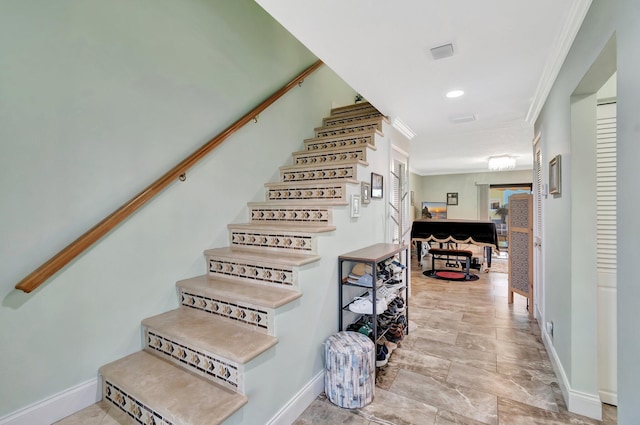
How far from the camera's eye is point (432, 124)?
3699 millimetres

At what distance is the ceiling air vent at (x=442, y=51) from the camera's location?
6.32 feet

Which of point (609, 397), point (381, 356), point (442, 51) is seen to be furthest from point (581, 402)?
point (442, 51)

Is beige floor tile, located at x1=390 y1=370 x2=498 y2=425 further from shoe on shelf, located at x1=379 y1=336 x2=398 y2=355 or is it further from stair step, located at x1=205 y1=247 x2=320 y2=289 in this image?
Answer: stair step, located at x1=205 y1=247 x2=320 y2=289

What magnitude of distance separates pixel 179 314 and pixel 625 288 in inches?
89.7

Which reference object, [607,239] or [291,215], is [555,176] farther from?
[291,215]

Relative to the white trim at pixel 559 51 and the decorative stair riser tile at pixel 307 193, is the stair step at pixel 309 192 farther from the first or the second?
the white trim at pixel 559 51

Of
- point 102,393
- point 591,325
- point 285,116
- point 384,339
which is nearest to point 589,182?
point 591,325

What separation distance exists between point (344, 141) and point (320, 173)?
62 centimetres

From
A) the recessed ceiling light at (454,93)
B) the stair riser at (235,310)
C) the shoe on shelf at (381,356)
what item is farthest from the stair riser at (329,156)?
the shoe on shelf at (381,356)

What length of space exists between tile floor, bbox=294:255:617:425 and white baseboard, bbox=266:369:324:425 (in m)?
0.04

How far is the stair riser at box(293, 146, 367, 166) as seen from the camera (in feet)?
9.53

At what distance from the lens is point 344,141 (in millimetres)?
3262

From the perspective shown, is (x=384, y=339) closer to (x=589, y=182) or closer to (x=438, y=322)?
(x=438, y=322)

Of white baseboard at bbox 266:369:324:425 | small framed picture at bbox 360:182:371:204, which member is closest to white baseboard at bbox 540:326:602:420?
white baseboard at bbox 266:369:324:425
